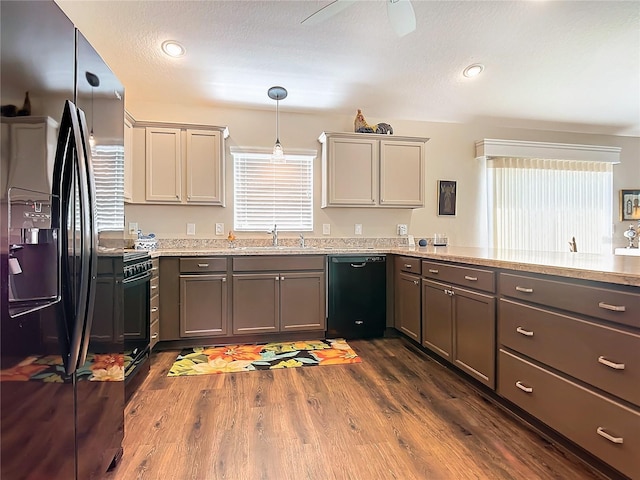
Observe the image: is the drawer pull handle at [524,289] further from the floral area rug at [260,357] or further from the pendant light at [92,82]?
the pendant light at [92,82]

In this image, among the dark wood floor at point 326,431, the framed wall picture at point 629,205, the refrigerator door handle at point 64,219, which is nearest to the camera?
the refrigerator door handle at point 64,219

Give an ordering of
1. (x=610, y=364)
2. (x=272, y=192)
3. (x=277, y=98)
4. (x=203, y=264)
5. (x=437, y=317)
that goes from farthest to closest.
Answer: (x=272, y=192), (x=277, y=98), (x=203, y=264), (x=437, y=317), (x=610, y=364)

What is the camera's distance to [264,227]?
3.89m

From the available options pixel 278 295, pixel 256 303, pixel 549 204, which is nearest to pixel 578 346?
pixel 278 295

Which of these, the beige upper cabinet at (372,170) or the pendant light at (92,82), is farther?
the beige upper cabinet at (372,170)

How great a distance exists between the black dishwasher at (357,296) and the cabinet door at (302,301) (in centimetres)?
10

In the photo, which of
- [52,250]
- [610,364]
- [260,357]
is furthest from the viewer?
[260,357]

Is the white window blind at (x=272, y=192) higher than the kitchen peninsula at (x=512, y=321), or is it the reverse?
the white window blind at (x=272, y=192)

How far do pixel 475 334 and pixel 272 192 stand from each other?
2562mm

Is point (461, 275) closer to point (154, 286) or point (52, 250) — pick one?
point (52, 250)

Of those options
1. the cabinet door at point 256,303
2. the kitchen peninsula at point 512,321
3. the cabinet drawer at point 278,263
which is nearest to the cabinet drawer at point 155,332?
the kitchen peninsula at point 512,321

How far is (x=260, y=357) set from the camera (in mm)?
2896

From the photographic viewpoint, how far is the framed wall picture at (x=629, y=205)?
181 inches

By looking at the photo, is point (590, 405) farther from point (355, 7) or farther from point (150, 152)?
point (150, 152)
